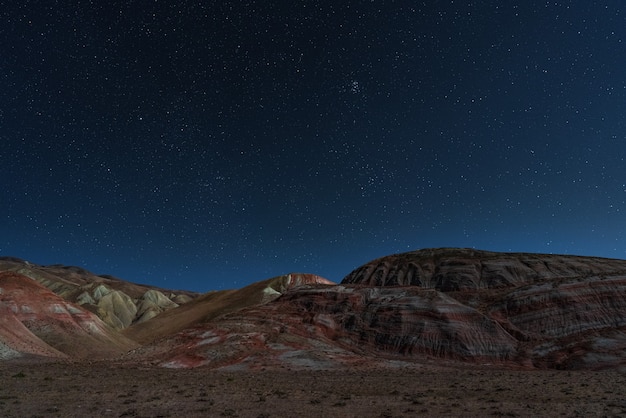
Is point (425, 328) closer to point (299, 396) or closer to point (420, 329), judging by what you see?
point (420, 329)

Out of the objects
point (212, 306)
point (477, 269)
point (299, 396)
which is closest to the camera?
point (299, 396)

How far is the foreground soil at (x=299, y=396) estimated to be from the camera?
17.3 m

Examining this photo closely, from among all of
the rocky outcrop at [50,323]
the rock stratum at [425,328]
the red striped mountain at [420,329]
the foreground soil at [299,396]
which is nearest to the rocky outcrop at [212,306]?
the rocky outcrop at [50,323]

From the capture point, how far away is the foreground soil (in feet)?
56.8

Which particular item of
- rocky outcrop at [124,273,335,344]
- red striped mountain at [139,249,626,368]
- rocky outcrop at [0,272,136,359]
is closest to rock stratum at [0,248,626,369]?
red striped mountain at [139,249,626,368]

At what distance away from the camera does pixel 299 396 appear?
21.3m

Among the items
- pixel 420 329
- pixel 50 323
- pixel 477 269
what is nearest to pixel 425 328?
pixel 420 329

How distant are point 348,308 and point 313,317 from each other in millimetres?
5584

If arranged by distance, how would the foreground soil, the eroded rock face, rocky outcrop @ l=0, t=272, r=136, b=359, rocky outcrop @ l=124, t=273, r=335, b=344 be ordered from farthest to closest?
rocky outcrop @ l=124, t=273, r=335, b=344 → the eroded rock face → rocky outcrop @ l=0, t=272, r=136, b=359 → the foreground soil

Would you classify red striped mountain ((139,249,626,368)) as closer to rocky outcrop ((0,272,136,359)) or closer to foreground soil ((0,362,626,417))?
foreground soil ((0,362,626,417))

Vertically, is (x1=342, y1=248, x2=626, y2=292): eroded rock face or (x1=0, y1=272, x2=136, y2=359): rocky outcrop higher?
(x1=342, y1=248, x2=626, y2=292): eroded rock face

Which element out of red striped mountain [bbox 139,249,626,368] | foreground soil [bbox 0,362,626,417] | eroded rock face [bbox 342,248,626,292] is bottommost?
foreground soil [bbox 0,362,626,417]

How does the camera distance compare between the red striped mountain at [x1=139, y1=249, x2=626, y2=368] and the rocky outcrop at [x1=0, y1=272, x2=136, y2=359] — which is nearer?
the red striped mountain at [x1=139, y1=249, x2=626, y2=368]

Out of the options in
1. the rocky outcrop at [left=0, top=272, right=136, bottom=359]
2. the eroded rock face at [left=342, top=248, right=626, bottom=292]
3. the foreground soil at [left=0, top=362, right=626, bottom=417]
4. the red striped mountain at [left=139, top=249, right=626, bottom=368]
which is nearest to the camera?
the foreground soil at [left=0, top=362, right=626, bottom=417]
